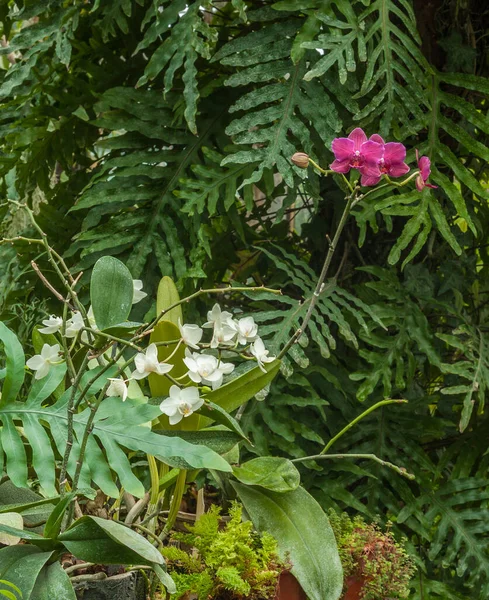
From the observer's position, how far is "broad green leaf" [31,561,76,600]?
0.84 metres

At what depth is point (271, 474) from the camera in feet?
3.75

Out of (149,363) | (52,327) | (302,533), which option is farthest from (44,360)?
(302,533)

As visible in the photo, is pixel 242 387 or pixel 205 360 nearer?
pixel 205 360

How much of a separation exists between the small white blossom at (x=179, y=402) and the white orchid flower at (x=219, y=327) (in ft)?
0.30

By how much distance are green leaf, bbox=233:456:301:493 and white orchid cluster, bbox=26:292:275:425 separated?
14 centimetres

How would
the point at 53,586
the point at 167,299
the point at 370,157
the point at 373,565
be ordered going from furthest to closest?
the point at 167,299, the point at 373,565, the point at 370,157, the point at 53,586

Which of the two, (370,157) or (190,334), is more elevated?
(370,157)

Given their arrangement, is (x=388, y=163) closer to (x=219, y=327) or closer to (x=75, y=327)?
(x=219, y=327)

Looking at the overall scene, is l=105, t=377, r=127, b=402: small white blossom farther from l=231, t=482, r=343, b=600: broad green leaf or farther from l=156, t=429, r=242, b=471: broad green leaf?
l=231, t=482, r=343, b=600: broad green leaf

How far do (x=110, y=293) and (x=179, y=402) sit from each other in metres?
0.16

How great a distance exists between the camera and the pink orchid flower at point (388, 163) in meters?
1.05

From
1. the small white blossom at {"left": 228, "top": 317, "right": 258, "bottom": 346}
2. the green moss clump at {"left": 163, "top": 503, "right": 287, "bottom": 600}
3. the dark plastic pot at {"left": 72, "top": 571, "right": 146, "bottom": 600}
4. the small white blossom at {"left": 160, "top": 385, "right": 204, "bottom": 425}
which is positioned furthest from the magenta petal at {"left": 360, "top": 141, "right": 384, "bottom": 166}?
the dark plastic pot at {"left": 72, "top": 571, "right": 146, "bottom": 600}

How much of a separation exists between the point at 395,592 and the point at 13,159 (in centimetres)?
124

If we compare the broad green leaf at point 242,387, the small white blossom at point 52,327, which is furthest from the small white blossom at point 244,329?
the small white blossom at point 52,327
